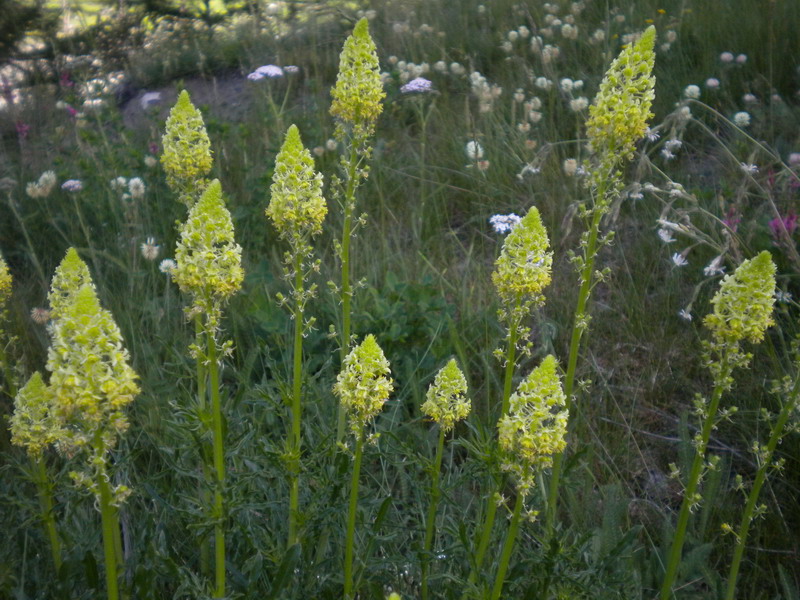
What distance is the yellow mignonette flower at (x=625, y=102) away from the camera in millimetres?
2002

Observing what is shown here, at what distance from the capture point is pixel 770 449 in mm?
1902

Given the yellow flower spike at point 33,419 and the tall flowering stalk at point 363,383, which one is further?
the yellow flower spike at point 33,419

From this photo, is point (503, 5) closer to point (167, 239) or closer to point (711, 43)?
point (711, 43)

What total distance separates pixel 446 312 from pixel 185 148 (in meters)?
1.44

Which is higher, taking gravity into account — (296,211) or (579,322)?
(296,211)

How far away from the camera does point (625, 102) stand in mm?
2010

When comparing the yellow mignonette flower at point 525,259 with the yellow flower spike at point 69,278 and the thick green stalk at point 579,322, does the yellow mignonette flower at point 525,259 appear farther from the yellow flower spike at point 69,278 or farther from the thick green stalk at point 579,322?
the yellow flower spike at point 69,278

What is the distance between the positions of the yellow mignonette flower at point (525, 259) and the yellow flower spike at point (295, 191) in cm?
48

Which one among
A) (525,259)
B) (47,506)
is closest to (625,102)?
(525,259)

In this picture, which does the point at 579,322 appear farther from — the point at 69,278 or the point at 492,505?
the point at 69,278

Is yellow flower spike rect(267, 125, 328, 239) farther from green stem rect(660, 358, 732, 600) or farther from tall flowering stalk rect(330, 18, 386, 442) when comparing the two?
green stem rect(660, 358, 732, 600)

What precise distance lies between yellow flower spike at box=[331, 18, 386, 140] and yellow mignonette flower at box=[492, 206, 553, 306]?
1.85ft

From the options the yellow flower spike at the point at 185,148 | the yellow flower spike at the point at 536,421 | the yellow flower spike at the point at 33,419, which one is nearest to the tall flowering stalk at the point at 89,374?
the yellow flower spike at the point at 33,419

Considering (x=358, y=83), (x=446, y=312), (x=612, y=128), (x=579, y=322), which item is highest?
(x=358, y=83)
